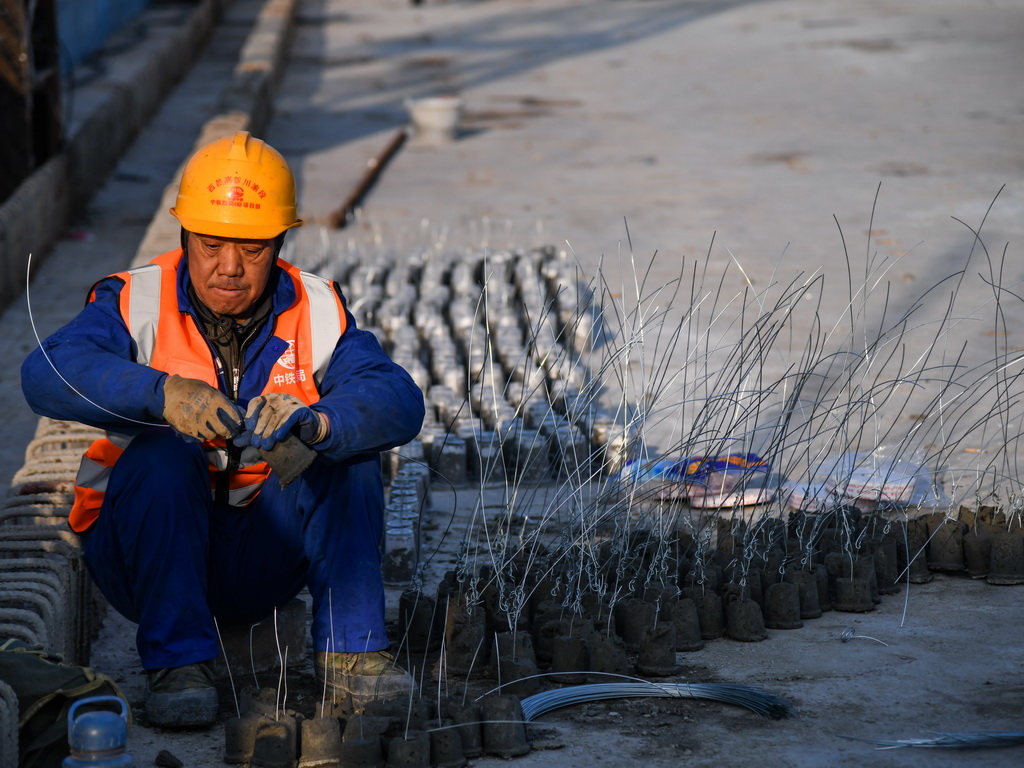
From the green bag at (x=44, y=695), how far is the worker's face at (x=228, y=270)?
36.3 inches

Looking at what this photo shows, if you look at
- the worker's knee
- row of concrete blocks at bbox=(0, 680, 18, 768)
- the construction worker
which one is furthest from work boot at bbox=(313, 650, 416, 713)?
row of concrete blocks at bbox=(0, 680, 18, 768)

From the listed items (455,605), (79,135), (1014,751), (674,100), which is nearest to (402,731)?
(455,605)

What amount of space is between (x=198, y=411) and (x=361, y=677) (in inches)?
28.6

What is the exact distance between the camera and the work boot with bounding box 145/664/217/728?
3010mm

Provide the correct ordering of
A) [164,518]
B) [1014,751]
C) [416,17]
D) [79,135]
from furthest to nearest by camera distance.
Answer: [416,17] → [79,135] → [164,518] → [1014,751]

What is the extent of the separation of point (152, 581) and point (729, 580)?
1563 mm

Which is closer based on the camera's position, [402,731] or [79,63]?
[402,731]

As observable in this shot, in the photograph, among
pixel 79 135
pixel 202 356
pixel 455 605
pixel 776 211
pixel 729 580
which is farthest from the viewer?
pixel 79 135

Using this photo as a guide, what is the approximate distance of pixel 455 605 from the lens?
3475mm

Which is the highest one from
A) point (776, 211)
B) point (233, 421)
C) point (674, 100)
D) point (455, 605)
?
point (674, 100)

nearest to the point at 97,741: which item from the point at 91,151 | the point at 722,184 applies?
the point at 722,184

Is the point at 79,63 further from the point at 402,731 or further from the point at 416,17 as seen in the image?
the point at 402,731

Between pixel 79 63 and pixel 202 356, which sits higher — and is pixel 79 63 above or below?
above

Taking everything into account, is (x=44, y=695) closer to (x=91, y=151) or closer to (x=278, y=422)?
(x=278, y=422)
